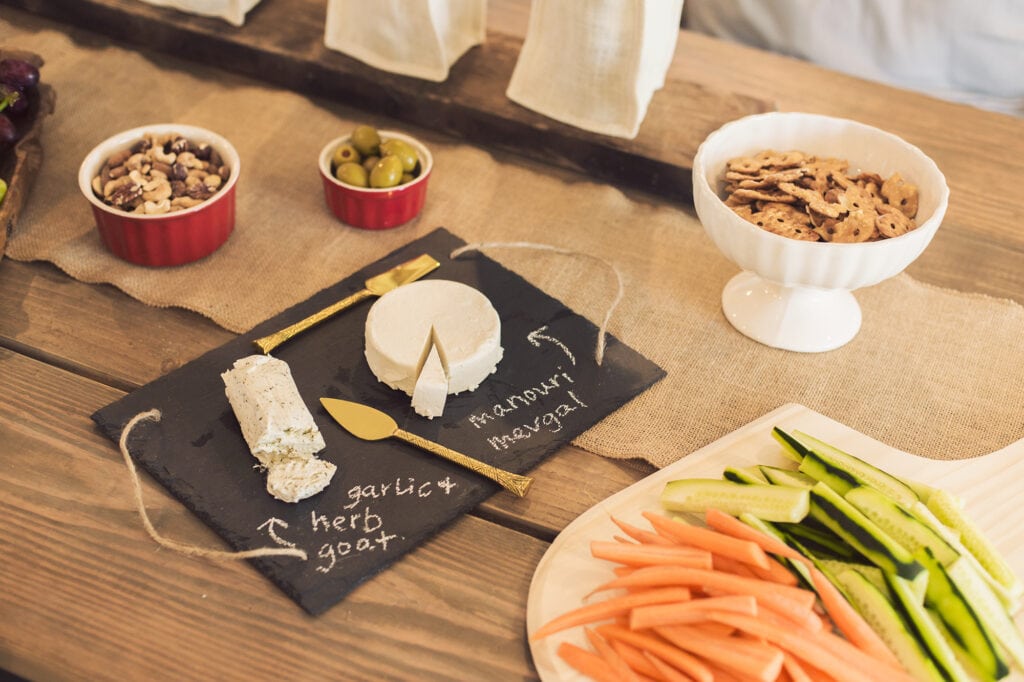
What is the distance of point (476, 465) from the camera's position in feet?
3.45

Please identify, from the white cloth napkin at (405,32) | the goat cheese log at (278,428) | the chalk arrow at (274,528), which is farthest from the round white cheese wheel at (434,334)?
the white cloth napkin at (405,32)

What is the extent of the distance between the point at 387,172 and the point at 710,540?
2.51 feet

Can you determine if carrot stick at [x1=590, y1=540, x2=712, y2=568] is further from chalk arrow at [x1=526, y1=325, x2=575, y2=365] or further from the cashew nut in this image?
the cashew nut

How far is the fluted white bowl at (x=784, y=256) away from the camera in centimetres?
113

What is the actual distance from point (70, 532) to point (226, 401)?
228 mm

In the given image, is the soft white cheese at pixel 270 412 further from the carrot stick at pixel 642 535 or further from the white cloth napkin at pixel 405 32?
the white cloth napkin at pixel 405 32

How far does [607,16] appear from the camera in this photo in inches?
55.3

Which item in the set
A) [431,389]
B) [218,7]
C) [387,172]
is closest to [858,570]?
[431,389]

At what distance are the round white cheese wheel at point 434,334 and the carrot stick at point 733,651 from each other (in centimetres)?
42

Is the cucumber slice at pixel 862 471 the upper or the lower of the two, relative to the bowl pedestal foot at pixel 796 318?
upper

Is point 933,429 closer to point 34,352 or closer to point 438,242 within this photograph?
point 438,242

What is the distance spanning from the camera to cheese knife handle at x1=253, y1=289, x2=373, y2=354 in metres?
1.17

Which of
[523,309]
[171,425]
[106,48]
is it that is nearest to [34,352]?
[171,425]

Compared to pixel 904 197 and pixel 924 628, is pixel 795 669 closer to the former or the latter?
pixel 924 628
